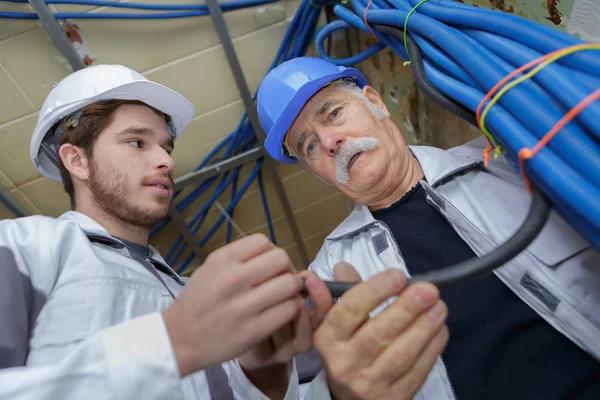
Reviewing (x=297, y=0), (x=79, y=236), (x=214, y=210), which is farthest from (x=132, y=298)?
(x=297, y=0)

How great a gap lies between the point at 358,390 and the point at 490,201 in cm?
62

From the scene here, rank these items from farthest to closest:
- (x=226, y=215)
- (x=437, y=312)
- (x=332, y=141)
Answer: (x=226, y=215) < (x=332, y=141) < (x=437, y=312)

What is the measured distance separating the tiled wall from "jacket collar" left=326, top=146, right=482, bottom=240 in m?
0.92

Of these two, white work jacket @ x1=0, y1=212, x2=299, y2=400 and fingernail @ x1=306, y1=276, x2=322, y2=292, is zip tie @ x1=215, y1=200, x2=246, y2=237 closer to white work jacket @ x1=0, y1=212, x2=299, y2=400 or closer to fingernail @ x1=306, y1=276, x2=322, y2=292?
white work jacket @ x1=0, y1=212, x2=299, y2=400

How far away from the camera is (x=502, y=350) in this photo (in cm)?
72

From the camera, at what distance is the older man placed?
Result: 2.15ft

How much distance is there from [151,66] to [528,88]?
139 centimetres

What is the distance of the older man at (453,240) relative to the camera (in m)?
0.65

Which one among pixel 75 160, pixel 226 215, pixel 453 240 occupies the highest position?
pixel 75 160

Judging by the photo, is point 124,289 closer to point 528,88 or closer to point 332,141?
point 332,141

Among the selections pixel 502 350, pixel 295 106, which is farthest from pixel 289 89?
pixel 502 350

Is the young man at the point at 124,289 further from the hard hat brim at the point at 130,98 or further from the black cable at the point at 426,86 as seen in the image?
the black cable at the point at 426,86

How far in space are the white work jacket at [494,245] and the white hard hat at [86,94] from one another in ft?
2.71

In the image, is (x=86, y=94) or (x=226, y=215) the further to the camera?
(x=226, y=215)
